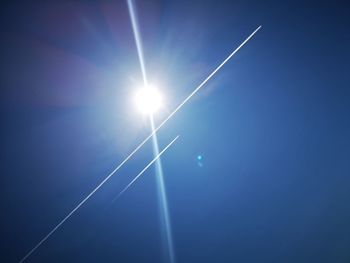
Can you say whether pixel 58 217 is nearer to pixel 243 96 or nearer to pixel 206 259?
pixel 206 259

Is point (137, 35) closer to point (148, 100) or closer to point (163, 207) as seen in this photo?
point (148, 100)

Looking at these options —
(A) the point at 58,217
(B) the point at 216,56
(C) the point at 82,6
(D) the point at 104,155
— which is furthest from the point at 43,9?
(A) the point at 58,217

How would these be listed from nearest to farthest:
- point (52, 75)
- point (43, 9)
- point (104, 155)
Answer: point (43, 9) → point (52, 75) → point (104, 155)

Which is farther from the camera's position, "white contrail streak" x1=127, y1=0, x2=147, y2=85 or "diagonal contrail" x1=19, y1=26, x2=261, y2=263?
"diagonal contrail" x1=19, y1=26, x2=261, y2=263

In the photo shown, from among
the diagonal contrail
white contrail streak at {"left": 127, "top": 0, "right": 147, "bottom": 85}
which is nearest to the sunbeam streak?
the diagonal contrail

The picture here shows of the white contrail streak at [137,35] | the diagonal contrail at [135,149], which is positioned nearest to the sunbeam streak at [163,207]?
the diagonal contrail at [135,149]

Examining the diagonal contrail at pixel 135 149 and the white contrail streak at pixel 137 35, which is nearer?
the white contrail streak at pixel 137 35

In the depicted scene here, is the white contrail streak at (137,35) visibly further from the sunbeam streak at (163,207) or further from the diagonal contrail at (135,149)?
the sunbeam streak at (163,207)

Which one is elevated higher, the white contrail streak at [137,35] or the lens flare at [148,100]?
the white contrail streak at [137,35]

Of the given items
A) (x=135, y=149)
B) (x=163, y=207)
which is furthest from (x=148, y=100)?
(x=163, y=207)

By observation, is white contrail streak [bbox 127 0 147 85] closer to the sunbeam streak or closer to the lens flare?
the lens flare

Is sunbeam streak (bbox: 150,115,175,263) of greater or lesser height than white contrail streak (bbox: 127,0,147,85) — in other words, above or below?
below
